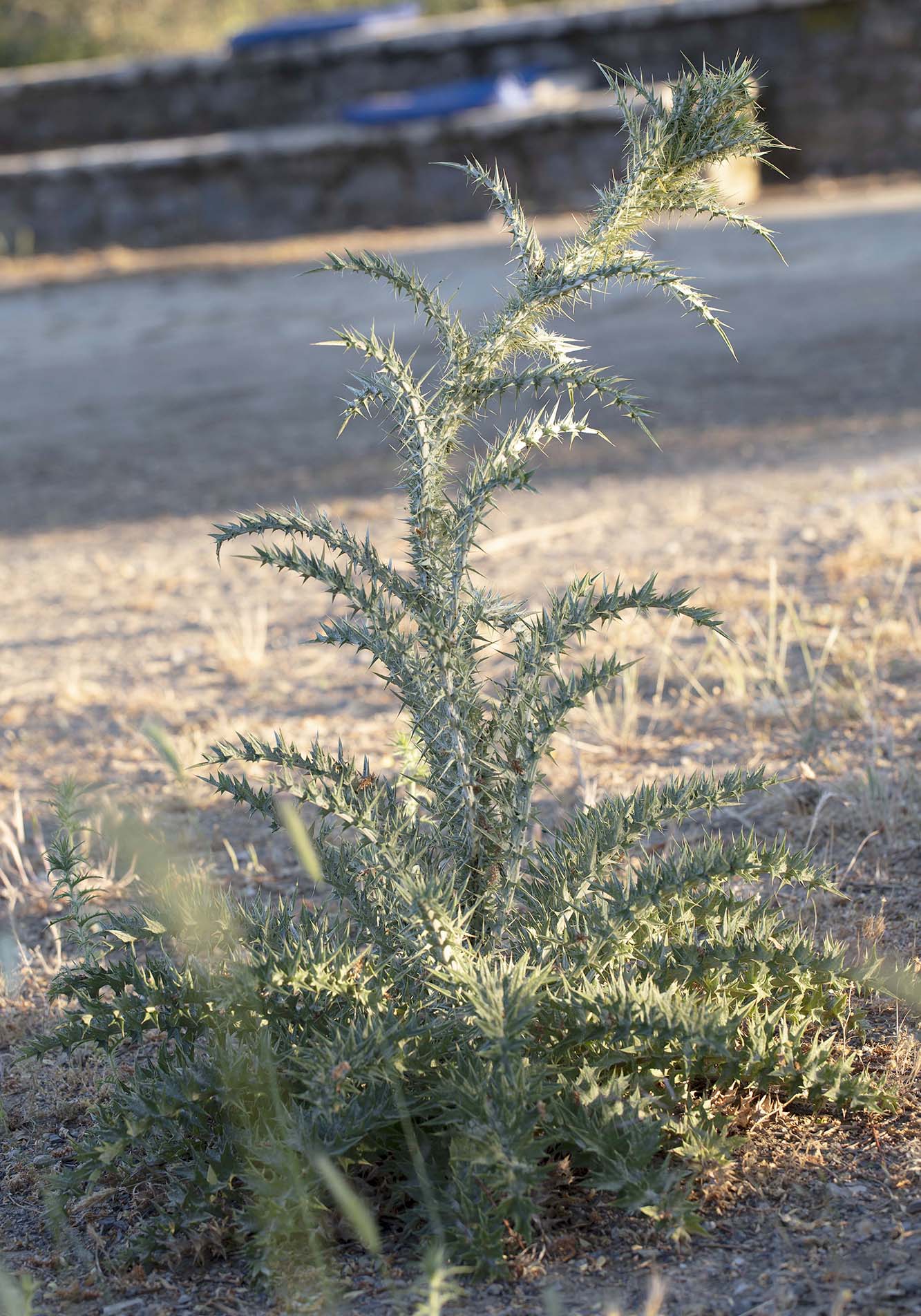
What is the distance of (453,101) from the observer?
1341 cm

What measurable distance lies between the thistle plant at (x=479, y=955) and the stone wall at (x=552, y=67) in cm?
1161

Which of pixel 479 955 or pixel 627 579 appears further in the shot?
pixel 627 579

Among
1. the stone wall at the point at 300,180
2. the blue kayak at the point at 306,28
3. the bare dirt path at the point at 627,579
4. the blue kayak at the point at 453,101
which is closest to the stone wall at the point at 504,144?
the stone wall at the point at 300,180

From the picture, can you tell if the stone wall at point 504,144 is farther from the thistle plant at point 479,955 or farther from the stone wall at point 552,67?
the thistle plant at point 479,955

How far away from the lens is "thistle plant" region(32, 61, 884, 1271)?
192 centimetres

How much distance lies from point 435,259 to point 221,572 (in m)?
6.29

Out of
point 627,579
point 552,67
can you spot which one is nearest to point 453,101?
point 552,67

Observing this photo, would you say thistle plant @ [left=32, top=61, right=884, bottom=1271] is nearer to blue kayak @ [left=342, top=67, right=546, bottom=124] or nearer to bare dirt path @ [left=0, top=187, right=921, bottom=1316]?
bare dirt path @ [left=0, top=187, right=921, bottom=1316]

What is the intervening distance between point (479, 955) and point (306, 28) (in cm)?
1556

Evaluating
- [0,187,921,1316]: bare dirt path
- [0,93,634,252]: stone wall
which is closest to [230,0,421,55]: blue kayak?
[0,93,634,252]: stone wall

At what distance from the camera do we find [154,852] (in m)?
2.08

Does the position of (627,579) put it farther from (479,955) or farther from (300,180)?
(300,180)

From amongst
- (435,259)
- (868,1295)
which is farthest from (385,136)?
→ (868,1295)

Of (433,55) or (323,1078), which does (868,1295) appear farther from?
(433,55)
